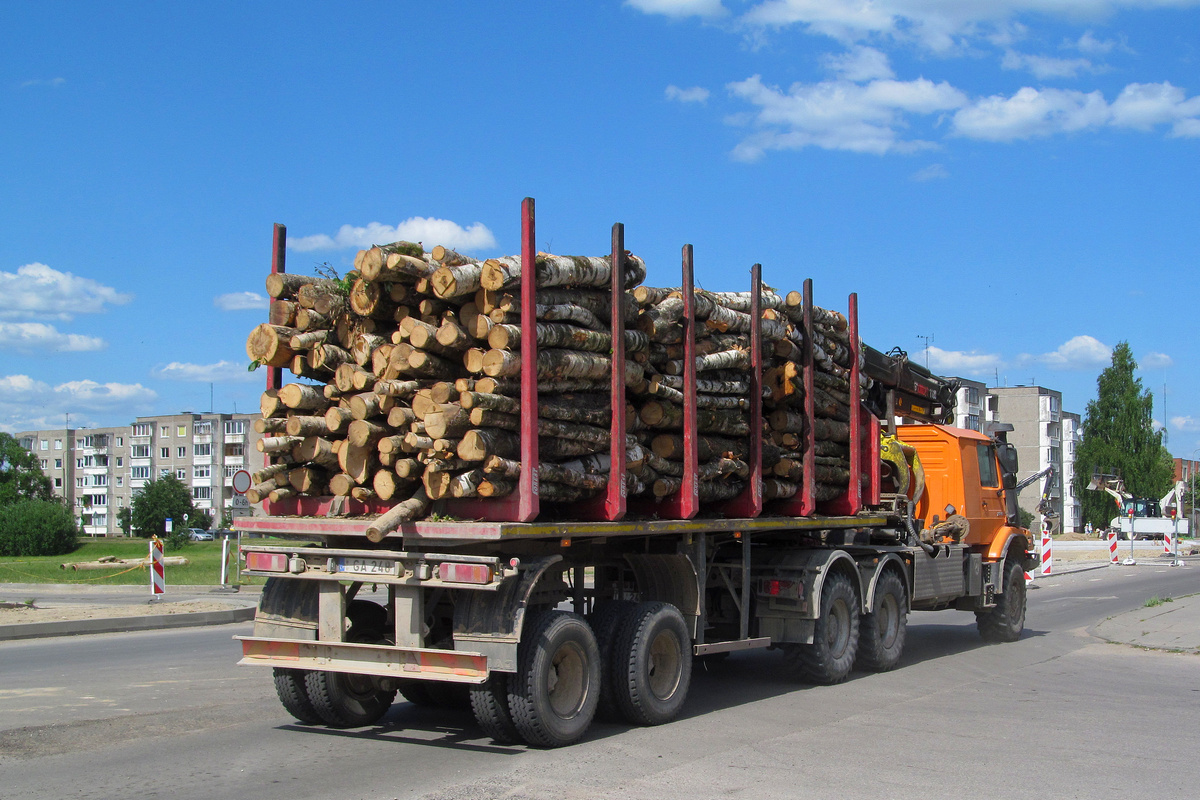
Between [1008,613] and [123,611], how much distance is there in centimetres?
1413

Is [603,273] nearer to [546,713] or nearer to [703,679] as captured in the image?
[546,713]

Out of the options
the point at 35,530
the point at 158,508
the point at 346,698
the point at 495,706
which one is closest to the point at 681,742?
the point at 495,706

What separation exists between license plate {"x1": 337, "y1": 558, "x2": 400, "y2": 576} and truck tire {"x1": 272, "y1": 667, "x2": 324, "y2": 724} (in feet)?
3.63

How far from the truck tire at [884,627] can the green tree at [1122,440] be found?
84780 mm

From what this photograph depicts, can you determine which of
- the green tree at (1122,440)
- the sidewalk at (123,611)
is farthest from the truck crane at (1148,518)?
the sidewalk at (123,611)

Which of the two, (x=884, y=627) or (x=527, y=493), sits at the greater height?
(x=527, y=493)

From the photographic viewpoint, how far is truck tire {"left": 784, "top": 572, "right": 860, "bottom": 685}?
10492mm

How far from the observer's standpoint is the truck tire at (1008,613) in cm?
1442

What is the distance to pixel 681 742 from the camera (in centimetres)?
769

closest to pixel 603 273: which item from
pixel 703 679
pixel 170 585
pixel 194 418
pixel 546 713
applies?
pixel 546 713

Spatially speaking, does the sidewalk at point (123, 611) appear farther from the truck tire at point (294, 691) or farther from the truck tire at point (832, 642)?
the truck tire at point (832, 642)

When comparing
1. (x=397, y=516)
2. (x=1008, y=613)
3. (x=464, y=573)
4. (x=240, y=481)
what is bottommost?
(x=1008, y=613)

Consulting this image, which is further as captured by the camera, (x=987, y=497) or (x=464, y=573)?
(x=987, y=497)

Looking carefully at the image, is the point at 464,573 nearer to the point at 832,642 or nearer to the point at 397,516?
the point at 397,516
